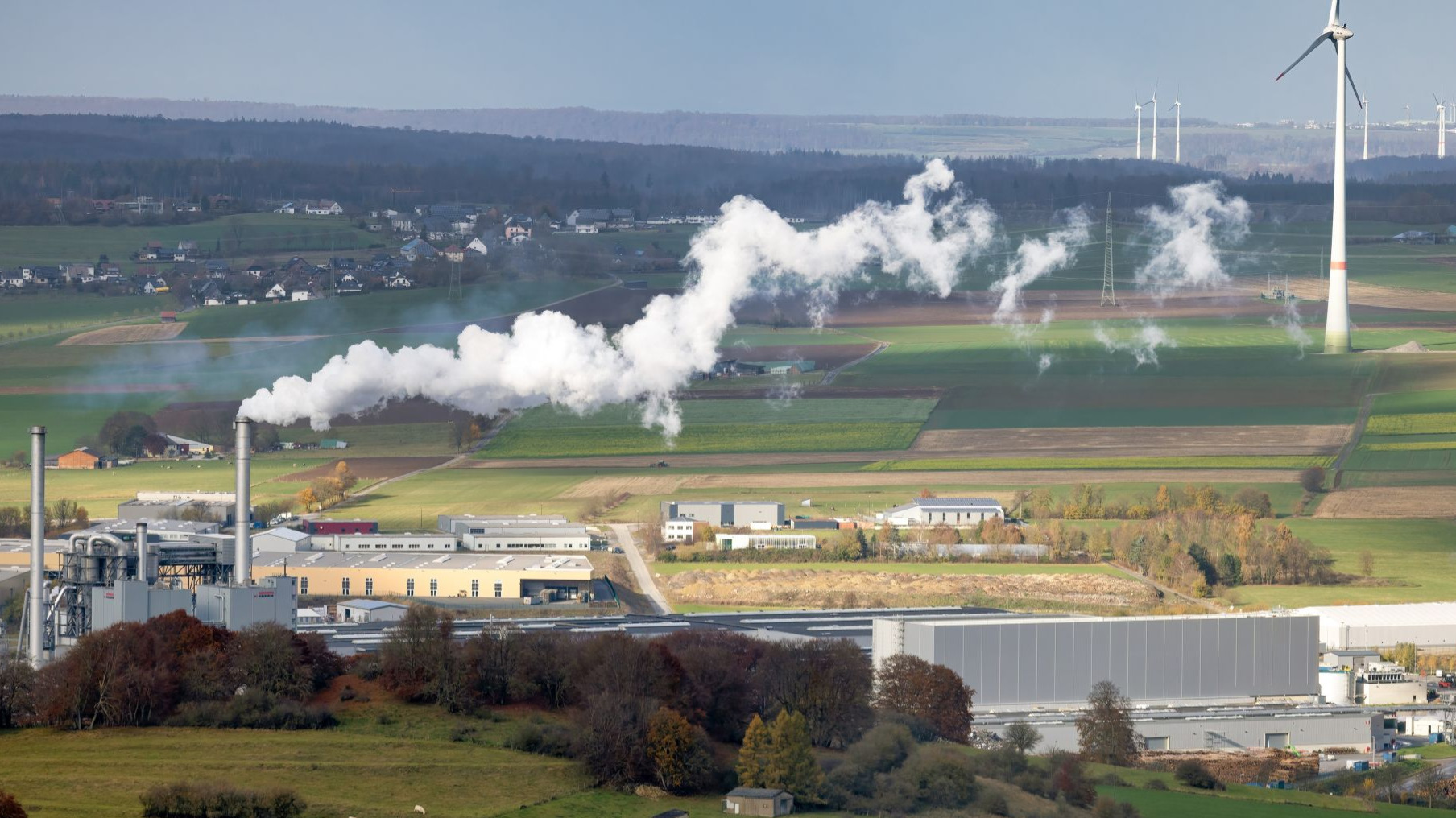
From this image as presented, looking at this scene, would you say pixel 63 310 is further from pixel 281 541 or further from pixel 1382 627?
pixel 1382 627

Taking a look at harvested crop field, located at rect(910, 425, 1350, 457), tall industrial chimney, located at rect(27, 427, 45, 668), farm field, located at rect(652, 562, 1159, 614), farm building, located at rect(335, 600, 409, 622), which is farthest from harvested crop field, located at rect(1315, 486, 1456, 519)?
tall industrial chimney, located at rect(27, 427, 45, 668)

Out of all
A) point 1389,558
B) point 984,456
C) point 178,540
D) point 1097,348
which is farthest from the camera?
point 1097,348

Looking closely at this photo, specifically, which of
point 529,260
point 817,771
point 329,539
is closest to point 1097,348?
point 529,260

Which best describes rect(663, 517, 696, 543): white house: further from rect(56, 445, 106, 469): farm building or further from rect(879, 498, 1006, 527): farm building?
rect(56, 445, 106, 469): farm building

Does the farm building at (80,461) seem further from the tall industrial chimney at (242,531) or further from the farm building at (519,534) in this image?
the tall industrial chimney at (242,531)

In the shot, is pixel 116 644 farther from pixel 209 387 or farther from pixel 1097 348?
pixel 1097 348
